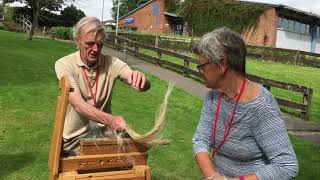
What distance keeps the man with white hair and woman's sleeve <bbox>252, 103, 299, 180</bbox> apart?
1237 mm

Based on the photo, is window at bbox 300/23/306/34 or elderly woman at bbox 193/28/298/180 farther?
window at bbox 300/23/306/34

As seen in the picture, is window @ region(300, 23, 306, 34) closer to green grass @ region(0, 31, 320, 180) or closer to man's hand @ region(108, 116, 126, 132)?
green grass @ region(0, 31, 320, 180)

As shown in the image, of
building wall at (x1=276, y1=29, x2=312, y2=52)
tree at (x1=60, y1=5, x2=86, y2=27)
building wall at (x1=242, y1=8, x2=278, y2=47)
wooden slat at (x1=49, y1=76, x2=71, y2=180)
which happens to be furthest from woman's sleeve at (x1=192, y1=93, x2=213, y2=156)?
tree at (x1=60, y1=5, x2=86, y2=27)

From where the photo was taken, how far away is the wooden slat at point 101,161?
323 centimetres

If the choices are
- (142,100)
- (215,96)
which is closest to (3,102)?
(142,100)

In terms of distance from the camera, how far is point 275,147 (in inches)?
110

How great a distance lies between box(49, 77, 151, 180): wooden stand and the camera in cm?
320

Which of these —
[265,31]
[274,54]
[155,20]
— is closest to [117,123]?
[274,54]

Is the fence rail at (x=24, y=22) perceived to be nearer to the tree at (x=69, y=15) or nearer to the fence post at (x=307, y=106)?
the tree at (x=69, y=15)

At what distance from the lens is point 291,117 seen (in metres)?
12.6

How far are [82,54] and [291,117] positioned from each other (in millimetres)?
9702

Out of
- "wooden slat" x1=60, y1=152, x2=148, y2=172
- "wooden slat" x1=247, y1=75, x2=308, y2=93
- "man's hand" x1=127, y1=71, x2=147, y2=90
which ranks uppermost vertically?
"man's hand" x1=127, y1=71, x2=147, y2=90

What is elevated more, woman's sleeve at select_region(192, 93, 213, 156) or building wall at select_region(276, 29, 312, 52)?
woman's sleeve at select_region(192, 93, 213, 156)

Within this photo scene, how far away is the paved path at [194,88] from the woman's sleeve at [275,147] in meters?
7.84
